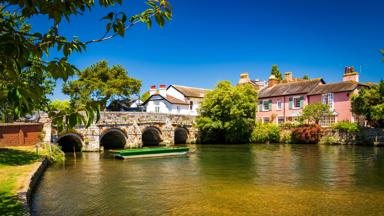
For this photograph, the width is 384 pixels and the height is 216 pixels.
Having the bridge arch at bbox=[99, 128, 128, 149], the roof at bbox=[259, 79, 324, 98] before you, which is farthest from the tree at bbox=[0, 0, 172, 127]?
the roof at bbox=[259, 79, 324, 98]

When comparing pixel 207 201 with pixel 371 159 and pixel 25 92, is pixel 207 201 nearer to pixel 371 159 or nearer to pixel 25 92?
pixel 25 92

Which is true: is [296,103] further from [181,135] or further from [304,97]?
[181,135]

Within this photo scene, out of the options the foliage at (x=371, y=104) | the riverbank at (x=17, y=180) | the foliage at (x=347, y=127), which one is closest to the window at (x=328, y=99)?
the foliage at (x=347, y=127)

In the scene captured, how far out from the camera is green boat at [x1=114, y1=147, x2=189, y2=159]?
3231cm

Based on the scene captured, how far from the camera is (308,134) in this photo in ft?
155

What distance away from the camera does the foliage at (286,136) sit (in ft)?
164

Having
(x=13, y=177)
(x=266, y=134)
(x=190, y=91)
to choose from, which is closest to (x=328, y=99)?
(x=266, y=134)

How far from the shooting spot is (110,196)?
16.2 meters

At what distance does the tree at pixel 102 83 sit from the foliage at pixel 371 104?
38.4 meters

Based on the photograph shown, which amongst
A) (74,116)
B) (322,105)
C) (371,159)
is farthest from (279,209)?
(322,105)

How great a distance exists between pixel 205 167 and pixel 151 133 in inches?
1090

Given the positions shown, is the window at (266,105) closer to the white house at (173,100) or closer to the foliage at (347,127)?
the white house at (173,100)

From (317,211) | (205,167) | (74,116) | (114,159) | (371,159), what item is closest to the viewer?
(74,116)

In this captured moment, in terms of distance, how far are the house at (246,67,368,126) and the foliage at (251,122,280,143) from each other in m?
4.79
